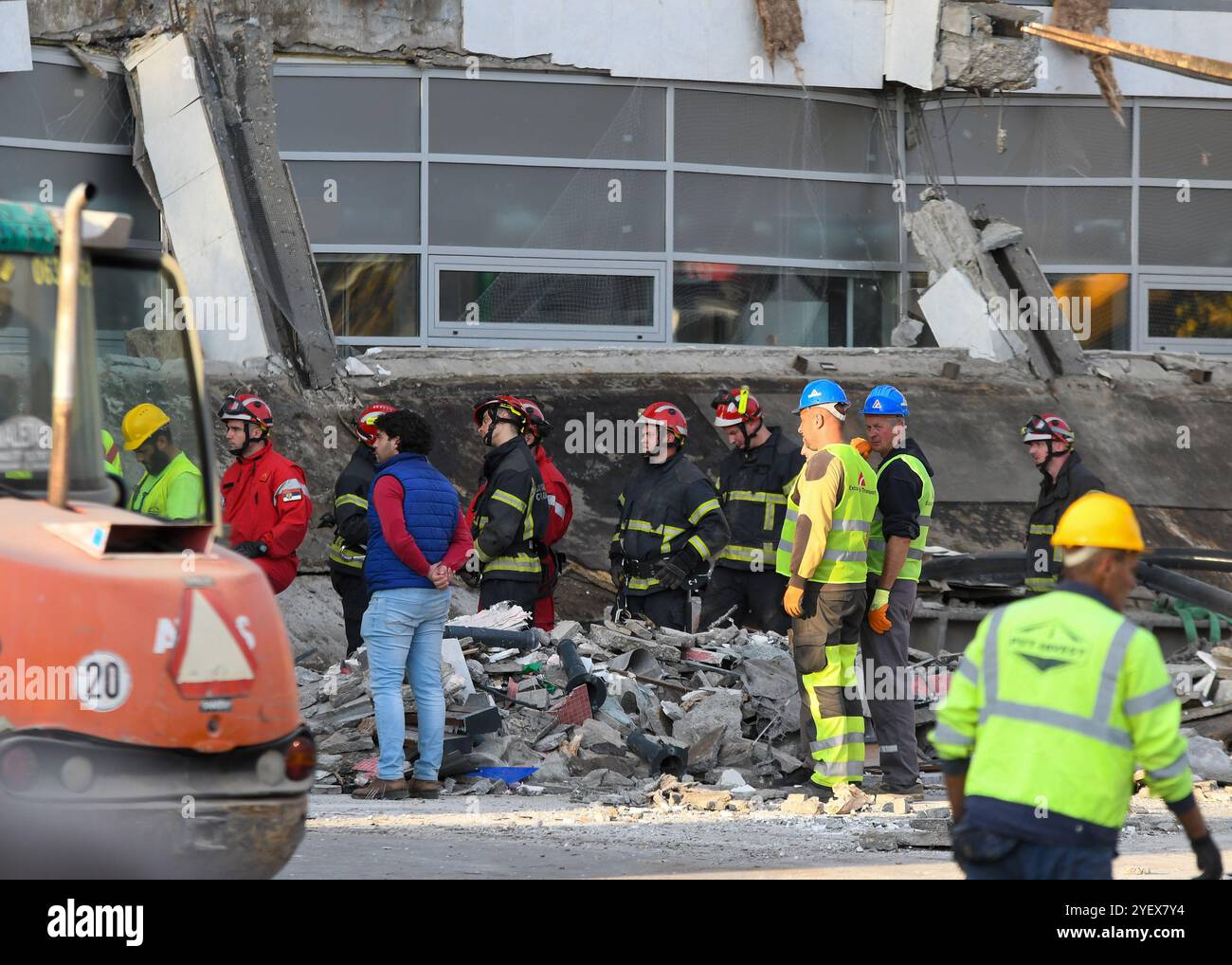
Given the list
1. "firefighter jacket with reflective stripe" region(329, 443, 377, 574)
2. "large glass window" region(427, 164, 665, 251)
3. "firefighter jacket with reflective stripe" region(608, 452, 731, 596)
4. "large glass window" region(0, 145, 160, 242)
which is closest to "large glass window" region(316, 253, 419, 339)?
"large glass window" region(427, 164, 665, 251)

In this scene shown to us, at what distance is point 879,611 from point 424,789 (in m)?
2.71

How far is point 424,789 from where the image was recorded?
9.45 meters

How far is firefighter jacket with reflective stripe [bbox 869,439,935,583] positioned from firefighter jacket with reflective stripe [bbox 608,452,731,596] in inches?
81.7

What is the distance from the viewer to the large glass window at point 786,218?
60.0 feet

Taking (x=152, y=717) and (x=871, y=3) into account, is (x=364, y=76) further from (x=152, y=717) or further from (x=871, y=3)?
(x=152, y=717)

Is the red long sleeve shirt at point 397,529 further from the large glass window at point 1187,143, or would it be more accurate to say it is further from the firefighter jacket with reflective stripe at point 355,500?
the large glass window at point 1187,143

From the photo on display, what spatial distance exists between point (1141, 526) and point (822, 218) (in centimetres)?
498

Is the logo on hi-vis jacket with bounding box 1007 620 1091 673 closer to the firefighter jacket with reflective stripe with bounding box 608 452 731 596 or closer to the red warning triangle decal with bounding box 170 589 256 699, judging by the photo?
the red warning triangle decal with bounding box 170 589 256 699

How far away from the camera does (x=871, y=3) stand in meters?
18.7

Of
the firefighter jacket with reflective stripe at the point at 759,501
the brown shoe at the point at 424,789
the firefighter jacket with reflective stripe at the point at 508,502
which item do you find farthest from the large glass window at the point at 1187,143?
the brown shoe at the point at 424,789

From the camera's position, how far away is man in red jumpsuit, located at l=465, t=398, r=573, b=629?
12.1m
